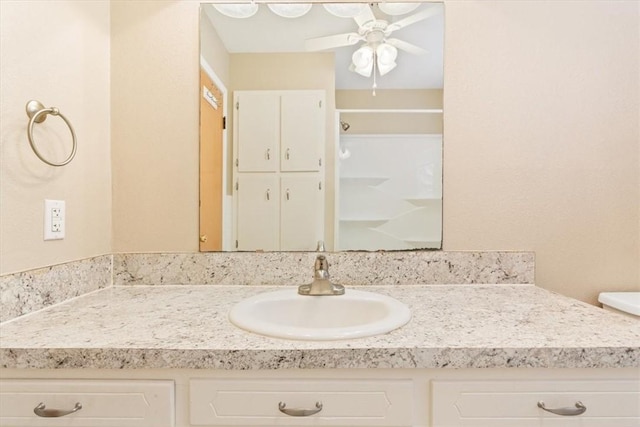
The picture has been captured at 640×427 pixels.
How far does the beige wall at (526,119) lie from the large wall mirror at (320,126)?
0.09 m

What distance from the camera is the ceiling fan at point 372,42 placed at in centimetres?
126

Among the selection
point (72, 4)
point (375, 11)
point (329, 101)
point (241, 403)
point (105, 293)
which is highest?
point (375, 11)

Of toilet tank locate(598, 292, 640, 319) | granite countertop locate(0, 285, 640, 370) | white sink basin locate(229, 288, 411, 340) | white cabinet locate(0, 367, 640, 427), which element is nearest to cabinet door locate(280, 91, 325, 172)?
white sink basin locate(229, 288, 411, 340)

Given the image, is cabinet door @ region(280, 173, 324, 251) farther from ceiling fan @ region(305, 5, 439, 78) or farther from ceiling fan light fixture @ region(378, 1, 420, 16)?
ceiling fan light fixture @ region(378, 1, 420, 16)

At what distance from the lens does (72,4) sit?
1.06 metres

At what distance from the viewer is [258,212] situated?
127 cm

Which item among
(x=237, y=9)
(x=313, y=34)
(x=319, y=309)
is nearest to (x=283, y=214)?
(x=319, y=309)

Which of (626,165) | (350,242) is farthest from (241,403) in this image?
(626,165)

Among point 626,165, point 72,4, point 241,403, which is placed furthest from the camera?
point 626,165

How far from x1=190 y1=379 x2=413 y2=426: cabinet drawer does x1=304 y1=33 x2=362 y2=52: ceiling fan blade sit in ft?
3.69

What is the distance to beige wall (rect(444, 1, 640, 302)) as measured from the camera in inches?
48.9

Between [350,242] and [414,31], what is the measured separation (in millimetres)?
825

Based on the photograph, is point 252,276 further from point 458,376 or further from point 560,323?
point 560,323

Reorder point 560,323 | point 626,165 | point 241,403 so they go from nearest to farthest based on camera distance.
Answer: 1. point 241,403
2. point 560,323
3. point 626,165
